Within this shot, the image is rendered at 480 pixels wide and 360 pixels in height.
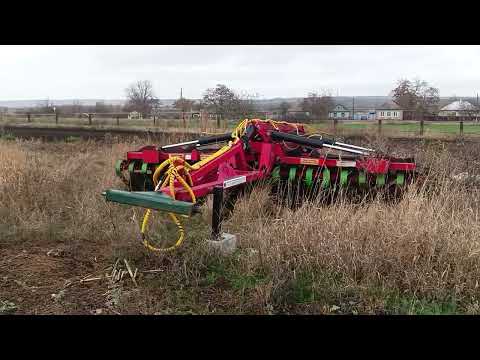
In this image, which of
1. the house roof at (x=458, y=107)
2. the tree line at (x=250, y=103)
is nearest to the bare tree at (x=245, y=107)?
the tree line at (x=250, y=103)

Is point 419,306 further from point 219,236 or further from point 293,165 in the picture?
point 293,165

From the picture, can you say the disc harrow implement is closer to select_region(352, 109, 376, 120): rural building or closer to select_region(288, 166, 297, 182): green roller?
select_region(288, 166, 297, 182): green roller

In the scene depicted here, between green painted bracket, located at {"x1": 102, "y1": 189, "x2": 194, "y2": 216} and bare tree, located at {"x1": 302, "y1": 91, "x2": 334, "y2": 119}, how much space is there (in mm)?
24561

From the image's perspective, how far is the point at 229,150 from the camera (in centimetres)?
536

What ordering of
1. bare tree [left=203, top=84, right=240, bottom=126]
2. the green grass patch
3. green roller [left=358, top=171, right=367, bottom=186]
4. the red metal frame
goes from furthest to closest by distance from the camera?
bare tree [left=203, top=84, right=240, bottom=126], green roller [left=358, top=171, right=367, bottom=186], the red metal frame, the green grass patch

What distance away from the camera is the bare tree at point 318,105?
91.6ft

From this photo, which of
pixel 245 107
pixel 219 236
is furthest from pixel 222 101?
pixel 219 236

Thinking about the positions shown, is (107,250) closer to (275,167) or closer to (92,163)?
(275,167)

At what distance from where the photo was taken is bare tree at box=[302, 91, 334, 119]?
2791 centimetres

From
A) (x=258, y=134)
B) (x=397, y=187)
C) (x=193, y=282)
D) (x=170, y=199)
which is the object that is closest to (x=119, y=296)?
(x=193, y=282)

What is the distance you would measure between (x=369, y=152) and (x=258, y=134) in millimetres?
1506

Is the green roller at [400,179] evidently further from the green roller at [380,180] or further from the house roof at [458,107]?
the house roof at [458,107]

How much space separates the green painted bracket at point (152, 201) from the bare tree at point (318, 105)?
24.6 m

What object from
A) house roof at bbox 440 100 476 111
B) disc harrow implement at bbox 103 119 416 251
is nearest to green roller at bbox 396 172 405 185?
disc harrow implement at bbox 103 119 416 251
